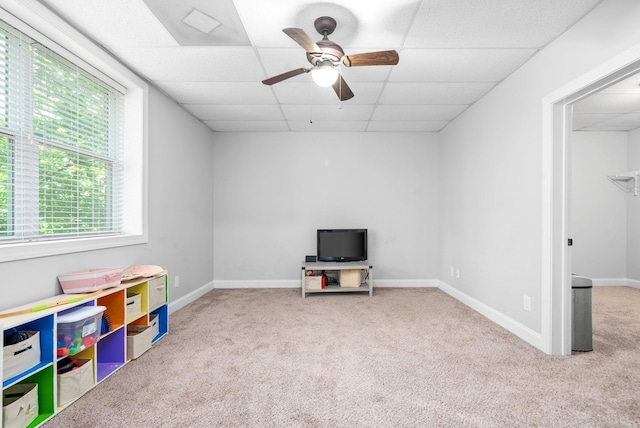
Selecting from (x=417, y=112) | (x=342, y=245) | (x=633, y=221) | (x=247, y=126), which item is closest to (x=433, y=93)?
(x=417, y=112)

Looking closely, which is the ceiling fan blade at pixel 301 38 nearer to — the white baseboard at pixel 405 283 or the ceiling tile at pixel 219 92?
the ceiling tile at pixel 219 92

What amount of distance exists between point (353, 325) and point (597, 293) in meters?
3.65

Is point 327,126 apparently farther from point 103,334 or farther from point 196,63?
point 103,334

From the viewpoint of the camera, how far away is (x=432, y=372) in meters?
2.20

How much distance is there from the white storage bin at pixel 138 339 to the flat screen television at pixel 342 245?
8.07 ft

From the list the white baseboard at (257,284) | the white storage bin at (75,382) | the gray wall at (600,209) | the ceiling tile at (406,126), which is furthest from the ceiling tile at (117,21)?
the gray wall at (600,209)

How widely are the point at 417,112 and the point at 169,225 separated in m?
3.20

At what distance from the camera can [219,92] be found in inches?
133

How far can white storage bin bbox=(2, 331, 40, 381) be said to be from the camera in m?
1.52

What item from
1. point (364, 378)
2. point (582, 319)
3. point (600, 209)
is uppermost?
point (600, 209)

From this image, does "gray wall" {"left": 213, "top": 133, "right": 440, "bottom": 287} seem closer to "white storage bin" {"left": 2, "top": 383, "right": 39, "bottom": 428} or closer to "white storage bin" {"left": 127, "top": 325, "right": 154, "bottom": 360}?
"white storage bin" {"left": 127, "top": 325, "right": 154, "bottom": 360}

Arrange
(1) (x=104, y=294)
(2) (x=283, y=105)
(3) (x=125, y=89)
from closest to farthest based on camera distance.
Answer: (1) (x=104, y=294) → (3) (x=125, y=89) → (2) (x=283, y=105)

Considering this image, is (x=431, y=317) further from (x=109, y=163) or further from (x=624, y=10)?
(x=109, y=163)

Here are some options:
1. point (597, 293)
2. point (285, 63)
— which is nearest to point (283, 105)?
point (285, 63)
